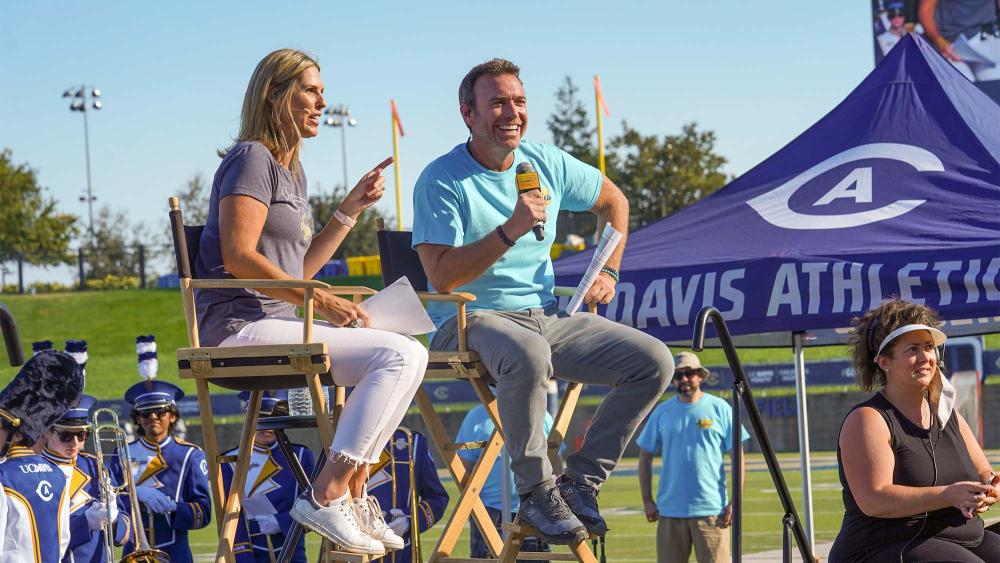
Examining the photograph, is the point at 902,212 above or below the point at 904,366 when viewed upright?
above

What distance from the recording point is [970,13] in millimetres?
42594

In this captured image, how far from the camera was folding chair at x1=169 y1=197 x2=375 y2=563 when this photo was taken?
457 cm

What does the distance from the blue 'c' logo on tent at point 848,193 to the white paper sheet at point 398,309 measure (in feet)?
10.1

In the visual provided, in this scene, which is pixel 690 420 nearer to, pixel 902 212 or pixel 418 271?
pixel 902 212

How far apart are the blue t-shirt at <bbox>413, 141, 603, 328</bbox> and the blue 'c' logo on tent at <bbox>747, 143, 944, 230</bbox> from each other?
82.1 inches

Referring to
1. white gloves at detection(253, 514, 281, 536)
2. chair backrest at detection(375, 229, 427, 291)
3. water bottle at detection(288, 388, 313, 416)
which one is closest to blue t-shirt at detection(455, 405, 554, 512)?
white gloves at detection(253, 514, 281, 536)

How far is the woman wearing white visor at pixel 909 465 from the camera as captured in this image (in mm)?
4914

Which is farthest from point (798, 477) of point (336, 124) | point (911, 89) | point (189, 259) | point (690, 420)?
point (336, 124)

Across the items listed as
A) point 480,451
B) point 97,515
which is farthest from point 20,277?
point 97,515

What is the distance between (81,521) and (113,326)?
44.7 meters

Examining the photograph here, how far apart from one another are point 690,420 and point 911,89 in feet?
12.9

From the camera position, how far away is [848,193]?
294 inches

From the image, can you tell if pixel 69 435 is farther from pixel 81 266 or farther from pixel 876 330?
pixel 81 266

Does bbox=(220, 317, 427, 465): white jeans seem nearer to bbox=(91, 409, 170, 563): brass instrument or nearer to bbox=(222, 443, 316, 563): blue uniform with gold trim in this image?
bbox=(91, 409, 170, 563): brass instrument
